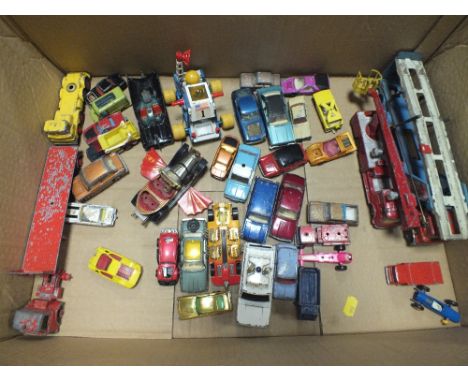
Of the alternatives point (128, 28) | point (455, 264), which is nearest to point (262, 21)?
point (128, 28)

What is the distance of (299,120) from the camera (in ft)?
10.7

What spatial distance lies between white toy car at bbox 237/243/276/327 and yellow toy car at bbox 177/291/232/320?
5.3 inches

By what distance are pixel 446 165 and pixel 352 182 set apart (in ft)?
2.61

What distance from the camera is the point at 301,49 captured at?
10.2 ft

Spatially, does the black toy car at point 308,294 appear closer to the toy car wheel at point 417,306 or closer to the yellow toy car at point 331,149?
the toy car wheel at point 417,306

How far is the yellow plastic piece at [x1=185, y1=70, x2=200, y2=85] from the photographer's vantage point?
283 centimetres

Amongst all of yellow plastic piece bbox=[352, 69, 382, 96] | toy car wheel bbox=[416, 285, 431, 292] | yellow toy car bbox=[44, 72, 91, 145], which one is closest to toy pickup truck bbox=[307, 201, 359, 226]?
toy car wheel bbox=[416, 285, 431, 292]

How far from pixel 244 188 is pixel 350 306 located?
1.41 m

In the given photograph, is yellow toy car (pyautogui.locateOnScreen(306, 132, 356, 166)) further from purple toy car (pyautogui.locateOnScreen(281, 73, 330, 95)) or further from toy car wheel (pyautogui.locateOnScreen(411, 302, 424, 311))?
toy car wheel (pyautogui.locateOnScreen(411, 302, 424, 311))

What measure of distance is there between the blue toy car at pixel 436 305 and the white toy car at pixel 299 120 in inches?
69.3

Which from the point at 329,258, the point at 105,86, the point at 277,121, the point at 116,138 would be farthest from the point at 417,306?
the point at 105,86

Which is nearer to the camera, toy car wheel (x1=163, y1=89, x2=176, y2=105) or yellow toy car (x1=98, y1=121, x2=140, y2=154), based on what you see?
yellow toy car (x1=98, y1=121, x2=140, y2=154)

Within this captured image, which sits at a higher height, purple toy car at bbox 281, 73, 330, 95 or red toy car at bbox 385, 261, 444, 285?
purple toy car at bbox 281, 73, 330, 95

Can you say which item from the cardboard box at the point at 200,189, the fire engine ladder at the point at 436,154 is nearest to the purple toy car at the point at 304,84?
the cardboard box at the point at 200,189
